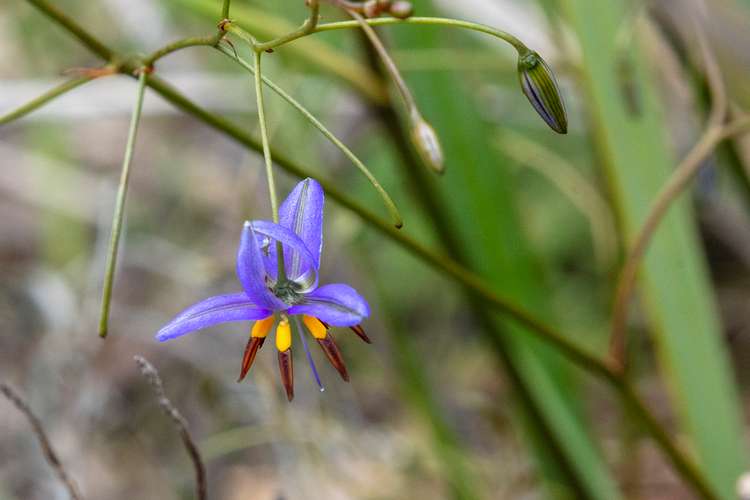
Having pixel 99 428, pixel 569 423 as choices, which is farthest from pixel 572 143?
pixel 99 428

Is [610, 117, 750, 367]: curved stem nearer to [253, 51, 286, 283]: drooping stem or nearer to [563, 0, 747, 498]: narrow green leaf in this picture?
[563, 0, 747, 498]: narrow green leaf

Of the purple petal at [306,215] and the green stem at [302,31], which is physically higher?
the green stem at [302,31]

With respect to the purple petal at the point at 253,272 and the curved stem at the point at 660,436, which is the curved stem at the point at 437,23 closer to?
the purple petal at the point at 253,272

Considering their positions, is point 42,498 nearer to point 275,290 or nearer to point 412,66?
point 412,66

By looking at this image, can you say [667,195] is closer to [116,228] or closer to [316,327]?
[316,327]

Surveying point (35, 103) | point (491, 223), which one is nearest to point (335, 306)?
point (35, 103)

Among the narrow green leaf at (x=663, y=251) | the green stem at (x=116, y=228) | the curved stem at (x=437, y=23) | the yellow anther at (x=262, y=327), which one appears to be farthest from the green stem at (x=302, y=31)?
the narrow green leaf at (x=663, y=251)

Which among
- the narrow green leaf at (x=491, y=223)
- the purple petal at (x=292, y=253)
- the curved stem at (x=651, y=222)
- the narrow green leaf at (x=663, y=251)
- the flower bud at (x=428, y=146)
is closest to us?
the purple petal at (x=292, y=253)
